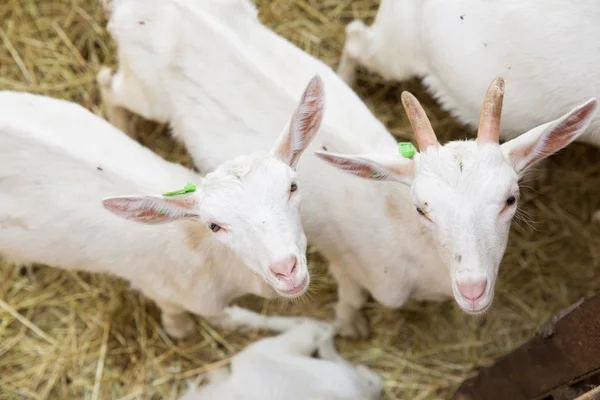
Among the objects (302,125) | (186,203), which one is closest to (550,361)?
(302,125)

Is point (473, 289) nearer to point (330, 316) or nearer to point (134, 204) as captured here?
point (134, 204)

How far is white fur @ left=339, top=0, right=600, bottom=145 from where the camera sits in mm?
3244

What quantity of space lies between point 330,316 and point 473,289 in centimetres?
216

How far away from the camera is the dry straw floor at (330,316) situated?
4328 millimetres

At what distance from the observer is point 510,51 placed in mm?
3355

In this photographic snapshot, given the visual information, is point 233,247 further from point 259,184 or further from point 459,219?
point 459,219

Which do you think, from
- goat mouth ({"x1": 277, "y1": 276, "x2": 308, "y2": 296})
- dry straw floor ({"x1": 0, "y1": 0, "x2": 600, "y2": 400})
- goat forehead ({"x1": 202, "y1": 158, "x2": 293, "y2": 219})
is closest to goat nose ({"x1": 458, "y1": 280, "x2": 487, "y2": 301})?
goat mouth ({"x1": 277, "y1": 276, "x2": 308, "y2": 296})

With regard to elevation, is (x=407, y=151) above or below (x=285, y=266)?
above

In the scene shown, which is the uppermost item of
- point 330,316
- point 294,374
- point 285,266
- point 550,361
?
point 285,266

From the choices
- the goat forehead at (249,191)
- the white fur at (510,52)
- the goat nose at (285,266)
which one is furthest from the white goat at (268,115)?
the goat nose at (285,266)

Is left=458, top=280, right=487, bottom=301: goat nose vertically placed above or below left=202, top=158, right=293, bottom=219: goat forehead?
below

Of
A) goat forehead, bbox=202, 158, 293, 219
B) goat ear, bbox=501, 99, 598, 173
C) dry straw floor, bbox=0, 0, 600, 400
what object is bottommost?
dry straw floor, bbox=0, 0, 600, 400

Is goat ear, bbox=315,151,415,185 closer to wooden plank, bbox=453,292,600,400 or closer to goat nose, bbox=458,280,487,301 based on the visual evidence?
goat nose, bbox=458,280,487,301

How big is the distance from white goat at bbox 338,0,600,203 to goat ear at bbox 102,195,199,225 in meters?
1.79
